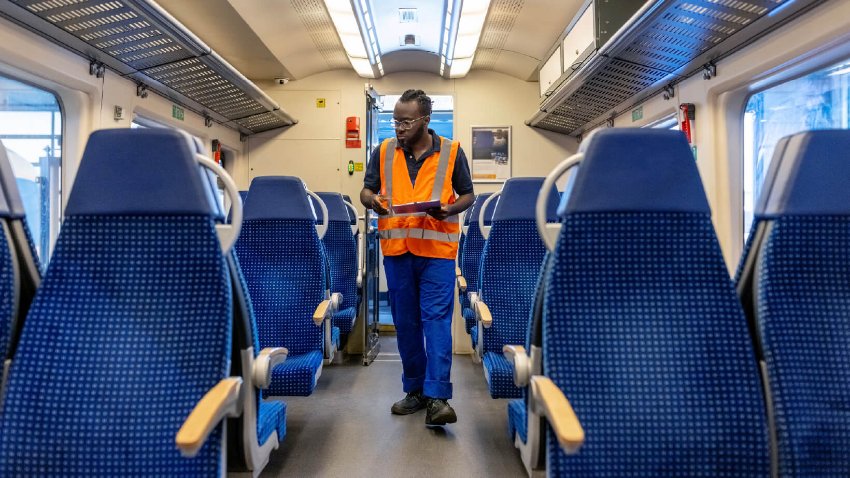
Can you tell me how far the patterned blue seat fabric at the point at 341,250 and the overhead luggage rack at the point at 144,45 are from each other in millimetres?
1375

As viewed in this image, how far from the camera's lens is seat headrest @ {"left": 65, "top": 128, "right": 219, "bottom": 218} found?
4.17 feet

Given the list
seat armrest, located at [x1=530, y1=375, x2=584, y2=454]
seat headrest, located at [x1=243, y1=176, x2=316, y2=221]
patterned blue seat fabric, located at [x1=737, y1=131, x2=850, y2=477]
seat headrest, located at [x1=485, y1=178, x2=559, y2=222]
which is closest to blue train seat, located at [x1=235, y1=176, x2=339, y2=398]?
seat headrest, located at [x1=243, y1=176, x2=316, y2=221]

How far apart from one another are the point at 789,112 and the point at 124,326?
156 inches

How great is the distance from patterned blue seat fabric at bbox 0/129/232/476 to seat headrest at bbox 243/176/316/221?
1548 mm

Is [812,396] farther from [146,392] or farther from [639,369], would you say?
[146,392]

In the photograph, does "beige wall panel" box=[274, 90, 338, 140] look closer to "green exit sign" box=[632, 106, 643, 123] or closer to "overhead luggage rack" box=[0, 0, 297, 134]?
"overhead luggage rack" box=[0, 0, 297, 134]

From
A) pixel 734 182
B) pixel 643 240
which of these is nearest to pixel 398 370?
pixel 734 182

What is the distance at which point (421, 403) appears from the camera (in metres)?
3.15

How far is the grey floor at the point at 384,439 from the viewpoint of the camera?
7.82 feet

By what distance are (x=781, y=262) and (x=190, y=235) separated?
5.07 ft

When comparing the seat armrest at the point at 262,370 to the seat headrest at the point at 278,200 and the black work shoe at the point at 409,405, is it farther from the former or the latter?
the black work shoe at the point at 409,405

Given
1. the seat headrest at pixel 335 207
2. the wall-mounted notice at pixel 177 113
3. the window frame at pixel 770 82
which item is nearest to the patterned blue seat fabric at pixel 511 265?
the window frame at pixel 770 82

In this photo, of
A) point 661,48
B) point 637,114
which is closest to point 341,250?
point 661,48

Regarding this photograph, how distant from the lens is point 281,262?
2881mm
